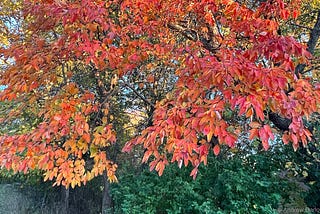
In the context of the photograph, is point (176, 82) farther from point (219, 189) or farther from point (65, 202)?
point (65, 202)

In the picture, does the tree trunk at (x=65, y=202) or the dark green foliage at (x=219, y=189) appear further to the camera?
the tree trunk at (x=65, y=202)

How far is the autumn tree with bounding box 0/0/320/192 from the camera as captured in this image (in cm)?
188

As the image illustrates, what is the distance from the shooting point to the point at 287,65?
6.52 ft

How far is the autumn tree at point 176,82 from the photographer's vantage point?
1.88 metres

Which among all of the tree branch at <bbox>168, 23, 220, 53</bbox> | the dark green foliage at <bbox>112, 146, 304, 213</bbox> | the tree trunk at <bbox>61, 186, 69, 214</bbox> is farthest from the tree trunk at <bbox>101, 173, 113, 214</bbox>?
the tree branch at <bbox>168, 23, 220, 53</bbox>

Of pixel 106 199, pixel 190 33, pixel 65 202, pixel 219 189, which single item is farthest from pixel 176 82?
pixel 65 202

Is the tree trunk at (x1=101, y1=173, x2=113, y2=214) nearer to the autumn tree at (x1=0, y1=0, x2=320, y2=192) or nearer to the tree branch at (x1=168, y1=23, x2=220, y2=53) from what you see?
the autumn tree at (x1=0, y1=0, x2=320, y2=192)

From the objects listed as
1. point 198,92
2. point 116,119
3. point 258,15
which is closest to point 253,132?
point 198,92

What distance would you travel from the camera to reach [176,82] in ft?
9.86

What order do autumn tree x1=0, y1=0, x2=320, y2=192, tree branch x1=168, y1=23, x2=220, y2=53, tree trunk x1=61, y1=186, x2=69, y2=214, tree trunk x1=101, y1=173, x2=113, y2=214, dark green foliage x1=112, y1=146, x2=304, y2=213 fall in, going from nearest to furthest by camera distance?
autumn tree x1=0, y1=0, x2=320, y2=192 → dark green foliage x1=112, y1=146, x2=304, y2=213 → tree branch x1=168, y1=23, x2=220, y2=53 → tree trunk x1=101, y1=173, x2=113, y2=214 → tree trunk x1=61, y1=186, x2=69, y2=214

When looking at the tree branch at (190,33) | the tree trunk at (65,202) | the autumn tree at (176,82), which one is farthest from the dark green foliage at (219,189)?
the tree branch at (190,33)

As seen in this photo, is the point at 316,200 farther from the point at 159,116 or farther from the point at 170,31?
the point at 170,31

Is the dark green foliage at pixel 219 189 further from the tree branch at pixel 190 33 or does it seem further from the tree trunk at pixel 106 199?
the tree branch at pixel 190 33

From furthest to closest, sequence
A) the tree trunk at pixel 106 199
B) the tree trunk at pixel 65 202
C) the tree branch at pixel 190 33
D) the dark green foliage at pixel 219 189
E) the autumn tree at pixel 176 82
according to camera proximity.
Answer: the tree trunk at pixel 65 202 < the tree trunk at pixel 106 199 < the tree branch at pixel 190 33 < the dark green foliage at pixel 219 189 < the autumn tree at pixel 176 82
